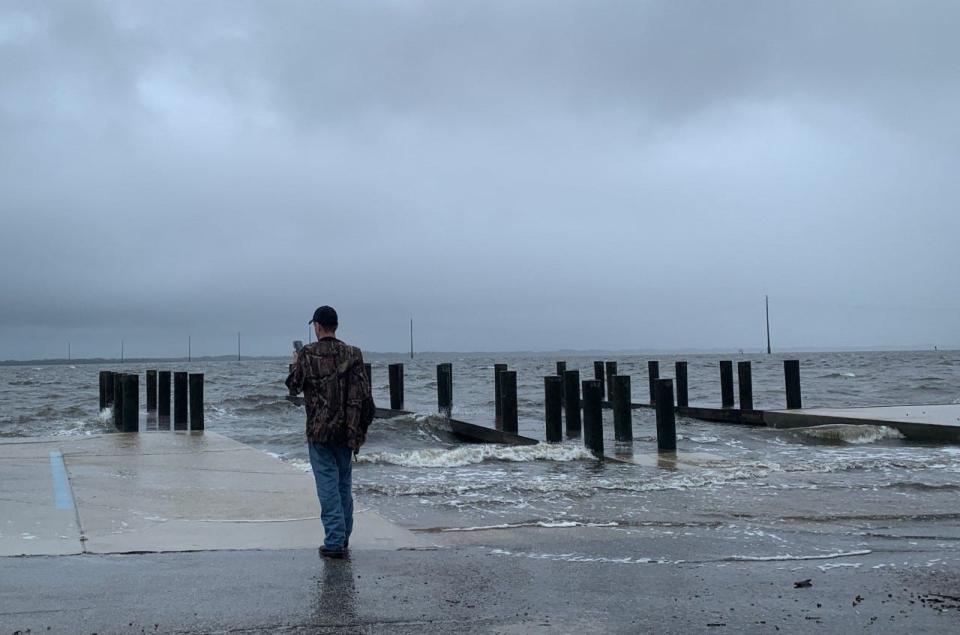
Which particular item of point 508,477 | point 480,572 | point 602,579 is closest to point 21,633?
point 480,572

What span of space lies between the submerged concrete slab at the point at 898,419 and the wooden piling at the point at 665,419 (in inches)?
183

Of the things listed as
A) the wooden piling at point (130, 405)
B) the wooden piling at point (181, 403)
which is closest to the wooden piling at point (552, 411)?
the wooden piling at point (130, 405)

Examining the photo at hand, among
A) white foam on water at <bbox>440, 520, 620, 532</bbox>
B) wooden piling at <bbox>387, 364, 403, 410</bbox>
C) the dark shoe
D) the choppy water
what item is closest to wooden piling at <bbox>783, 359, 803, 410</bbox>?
the choppy water

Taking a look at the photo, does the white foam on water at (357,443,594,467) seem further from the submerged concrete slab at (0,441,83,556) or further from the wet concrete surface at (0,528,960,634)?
the wet concrete surface at (0,528,960,634)

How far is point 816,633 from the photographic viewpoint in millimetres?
3902

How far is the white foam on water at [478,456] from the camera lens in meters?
12.9

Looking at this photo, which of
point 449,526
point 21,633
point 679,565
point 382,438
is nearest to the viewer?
point 21,633

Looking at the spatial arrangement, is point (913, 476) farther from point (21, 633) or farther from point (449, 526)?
point (21, 633)

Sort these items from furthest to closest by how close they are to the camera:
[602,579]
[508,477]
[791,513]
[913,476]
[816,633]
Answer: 1. [508,477]
2. [913,476]
3. [791,513]
4. [602,579]
5. [816,633]

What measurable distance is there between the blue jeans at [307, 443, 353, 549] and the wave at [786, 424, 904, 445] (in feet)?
40.0

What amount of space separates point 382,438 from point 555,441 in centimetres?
504

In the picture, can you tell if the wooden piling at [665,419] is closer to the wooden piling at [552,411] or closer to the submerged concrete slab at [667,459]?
the submerged concrete slab at [667,459]

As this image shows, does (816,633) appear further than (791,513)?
No

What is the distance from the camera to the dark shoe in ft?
17.5
